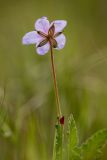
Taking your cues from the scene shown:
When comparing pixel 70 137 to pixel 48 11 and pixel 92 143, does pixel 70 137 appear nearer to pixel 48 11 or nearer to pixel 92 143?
pixel 92 143

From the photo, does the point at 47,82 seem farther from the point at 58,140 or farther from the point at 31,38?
the point at 58,140

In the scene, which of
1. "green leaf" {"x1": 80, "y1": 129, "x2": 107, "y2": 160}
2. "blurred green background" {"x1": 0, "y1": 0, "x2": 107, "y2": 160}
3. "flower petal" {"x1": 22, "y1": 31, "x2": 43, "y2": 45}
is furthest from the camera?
"blurred green background" {"x1": 0, "y1": 0, "x2": 107, "y2": 160}

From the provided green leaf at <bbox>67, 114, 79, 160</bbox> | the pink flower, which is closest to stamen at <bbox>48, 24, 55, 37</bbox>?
the pink flower

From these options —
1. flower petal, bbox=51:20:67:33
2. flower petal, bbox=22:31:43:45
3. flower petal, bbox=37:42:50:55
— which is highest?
flower petal, bbox=51:20:67:33

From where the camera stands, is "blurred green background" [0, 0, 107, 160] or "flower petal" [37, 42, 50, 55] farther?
"blurred green background" [0, 0, 107, 160]

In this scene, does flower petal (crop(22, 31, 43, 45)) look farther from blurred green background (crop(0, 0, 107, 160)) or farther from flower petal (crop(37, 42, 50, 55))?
blurred green background (crop(0, 0, 107, 160))

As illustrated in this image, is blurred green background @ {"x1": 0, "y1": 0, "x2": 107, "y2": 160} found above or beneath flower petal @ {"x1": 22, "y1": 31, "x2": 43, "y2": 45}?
beneath
